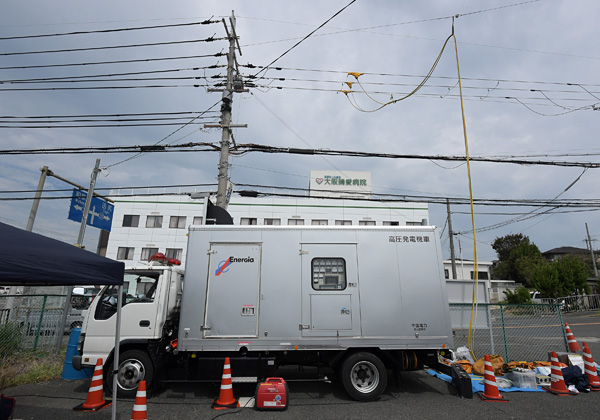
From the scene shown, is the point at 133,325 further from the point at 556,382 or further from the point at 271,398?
the point at 556,382

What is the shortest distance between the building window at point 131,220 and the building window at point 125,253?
2.41 meters

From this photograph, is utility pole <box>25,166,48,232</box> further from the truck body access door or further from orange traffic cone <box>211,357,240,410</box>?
orange traffic cone <box>211,357,240,410</box>

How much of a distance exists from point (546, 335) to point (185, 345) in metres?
8.61

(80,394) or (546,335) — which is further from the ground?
(546,335)

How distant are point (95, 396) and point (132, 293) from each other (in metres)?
1.73

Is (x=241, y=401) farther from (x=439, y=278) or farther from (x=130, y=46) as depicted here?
(x=130, y=46)

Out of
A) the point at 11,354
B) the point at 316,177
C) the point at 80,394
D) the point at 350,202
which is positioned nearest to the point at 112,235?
the point at 316,177

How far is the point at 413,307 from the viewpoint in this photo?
561cm

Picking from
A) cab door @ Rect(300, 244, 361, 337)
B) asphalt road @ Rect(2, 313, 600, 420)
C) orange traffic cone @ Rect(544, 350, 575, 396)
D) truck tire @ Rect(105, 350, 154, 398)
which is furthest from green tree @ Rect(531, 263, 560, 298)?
truck tire @ Rect(105, 350, 154, 398)

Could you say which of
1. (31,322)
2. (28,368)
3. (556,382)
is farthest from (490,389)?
(31,322)

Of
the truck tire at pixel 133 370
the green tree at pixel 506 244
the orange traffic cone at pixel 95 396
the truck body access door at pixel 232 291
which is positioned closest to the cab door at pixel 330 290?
the truck body access door at pixel 232 291

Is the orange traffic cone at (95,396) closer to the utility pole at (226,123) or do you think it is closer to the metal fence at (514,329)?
the utility pole at (226,123)

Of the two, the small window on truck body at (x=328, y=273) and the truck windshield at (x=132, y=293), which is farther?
the truck windshield at (x=132, y=293)

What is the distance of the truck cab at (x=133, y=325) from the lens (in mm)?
5648
